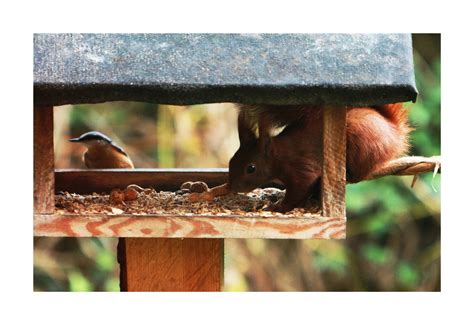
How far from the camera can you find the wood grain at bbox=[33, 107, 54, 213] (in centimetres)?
292

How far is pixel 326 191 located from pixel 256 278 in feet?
11.6

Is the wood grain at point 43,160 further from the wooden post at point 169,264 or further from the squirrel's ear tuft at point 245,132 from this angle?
the squirrel's ear tuft at point 245,132

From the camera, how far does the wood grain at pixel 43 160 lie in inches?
115

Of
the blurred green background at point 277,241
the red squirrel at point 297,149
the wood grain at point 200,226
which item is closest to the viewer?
the wood grain at point 200,226

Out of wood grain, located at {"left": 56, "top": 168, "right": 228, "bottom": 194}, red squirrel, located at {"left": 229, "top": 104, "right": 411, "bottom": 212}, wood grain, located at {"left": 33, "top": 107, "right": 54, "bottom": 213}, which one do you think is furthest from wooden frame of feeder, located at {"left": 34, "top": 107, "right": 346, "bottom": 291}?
wood grain, located at {"left": 56, "top": 168, "right": 228, "bottom": 194}

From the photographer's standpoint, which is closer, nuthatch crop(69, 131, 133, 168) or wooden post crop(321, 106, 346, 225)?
wooden post crop(321, 106, 346, 225)

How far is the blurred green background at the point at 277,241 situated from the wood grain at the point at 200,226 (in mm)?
3308

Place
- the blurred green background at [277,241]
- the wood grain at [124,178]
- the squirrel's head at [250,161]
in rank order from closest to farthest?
the squirrel's head at [250,161], the wood grain at [124,178], the blurred green background at [277,241]

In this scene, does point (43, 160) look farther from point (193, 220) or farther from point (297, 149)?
point (297, 149)

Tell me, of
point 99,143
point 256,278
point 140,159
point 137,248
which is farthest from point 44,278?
point 137,248

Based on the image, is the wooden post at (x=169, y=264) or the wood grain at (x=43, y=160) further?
the wooden post at (x=169, y=264)

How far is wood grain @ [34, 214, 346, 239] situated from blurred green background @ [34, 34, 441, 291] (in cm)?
331

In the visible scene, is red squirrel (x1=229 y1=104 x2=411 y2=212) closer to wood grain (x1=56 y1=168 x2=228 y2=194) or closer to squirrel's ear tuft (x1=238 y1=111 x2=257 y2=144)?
squirrel's ear tuft (x1=238 y1=111 x2=257 y2=144)

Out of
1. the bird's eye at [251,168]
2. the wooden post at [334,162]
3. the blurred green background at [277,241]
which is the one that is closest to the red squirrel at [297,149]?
the bird's eye at [251,168]
